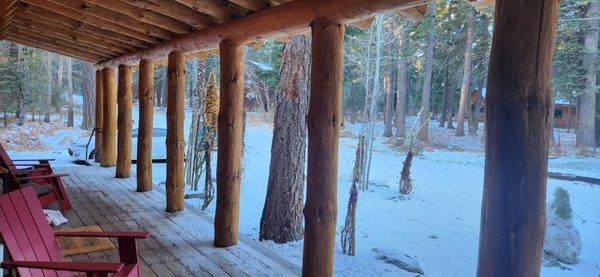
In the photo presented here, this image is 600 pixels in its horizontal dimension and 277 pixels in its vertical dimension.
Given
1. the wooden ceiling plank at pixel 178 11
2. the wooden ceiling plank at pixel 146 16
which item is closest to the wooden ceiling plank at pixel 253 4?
the wooden ceiling plank at pixel 178 11

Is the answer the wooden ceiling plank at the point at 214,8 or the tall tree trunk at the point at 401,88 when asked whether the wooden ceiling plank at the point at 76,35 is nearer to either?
the wooden ceiling plank at the point at 214,8

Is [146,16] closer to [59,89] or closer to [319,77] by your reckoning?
[319,77]

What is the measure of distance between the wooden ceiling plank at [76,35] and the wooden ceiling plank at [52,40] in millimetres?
524

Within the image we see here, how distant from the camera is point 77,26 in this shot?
475cm

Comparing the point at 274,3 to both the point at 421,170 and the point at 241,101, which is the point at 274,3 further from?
the point at 421,170

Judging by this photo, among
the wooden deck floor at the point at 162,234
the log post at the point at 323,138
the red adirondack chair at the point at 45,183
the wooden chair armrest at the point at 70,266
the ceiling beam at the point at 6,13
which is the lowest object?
the wooden deck floor at the point at 162,234

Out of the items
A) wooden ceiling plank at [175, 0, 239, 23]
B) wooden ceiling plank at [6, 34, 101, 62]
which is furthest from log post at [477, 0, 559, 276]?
wooden ceiling plank at [6, 34, 101, 62]

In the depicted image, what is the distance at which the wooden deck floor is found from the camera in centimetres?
327

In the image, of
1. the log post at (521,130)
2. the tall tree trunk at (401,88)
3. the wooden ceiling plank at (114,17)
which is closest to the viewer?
the log post at (521,130)

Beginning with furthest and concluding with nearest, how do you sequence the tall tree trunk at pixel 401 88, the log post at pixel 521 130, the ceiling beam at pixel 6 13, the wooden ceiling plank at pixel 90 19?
1. the tall tree trunk at pixel 401 88
2. the ceiling beam at pixel 6 13
3. the wooden ceiling plank at pixel 90 19
4. the log post at pixel 521 130

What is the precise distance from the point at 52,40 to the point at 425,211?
8.43m

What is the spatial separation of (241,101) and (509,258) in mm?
2643

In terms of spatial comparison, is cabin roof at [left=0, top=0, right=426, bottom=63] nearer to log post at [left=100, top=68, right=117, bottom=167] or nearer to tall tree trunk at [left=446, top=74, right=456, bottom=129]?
log post at [left=100, top=68, right=117, bottom=167]

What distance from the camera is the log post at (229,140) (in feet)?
12.0
